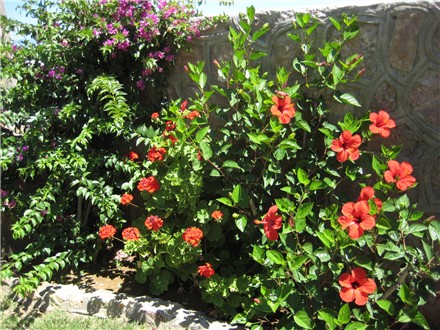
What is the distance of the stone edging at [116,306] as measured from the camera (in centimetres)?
284

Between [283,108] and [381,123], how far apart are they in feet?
1.60

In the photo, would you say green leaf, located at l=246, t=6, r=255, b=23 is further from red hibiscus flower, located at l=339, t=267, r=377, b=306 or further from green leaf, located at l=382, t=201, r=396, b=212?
red hibiscus flower, located at l=339, t=267, r=377, b=306

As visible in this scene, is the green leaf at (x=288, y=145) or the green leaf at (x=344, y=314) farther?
the green leaf at (x=288, y=145)

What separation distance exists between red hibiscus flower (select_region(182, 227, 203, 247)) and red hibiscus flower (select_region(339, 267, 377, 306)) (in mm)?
807

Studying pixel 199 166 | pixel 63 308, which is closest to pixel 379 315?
pixel 199 166

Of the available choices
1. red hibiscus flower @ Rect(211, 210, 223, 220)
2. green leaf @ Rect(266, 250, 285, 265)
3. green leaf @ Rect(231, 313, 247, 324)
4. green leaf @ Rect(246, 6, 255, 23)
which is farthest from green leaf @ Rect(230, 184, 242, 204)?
green leaf @ Rect(246, 6, 255, 23)

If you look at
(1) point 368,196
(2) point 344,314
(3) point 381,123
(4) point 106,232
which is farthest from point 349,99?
(4) point 106,232

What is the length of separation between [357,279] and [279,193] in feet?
2.77

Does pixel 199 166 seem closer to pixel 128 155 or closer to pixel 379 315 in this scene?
pixel 128 155

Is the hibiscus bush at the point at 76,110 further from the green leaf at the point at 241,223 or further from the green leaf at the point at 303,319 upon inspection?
the green leaf at the point at 303,319

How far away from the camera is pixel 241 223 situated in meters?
2.73

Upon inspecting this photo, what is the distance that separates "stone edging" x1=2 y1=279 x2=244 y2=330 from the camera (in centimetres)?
284

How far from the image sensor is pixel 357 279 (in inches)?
90.5

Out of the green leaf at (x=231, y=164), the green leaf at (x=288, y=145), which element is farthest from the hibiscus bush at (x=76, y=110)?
the green leaf at (x=288, y=145)
